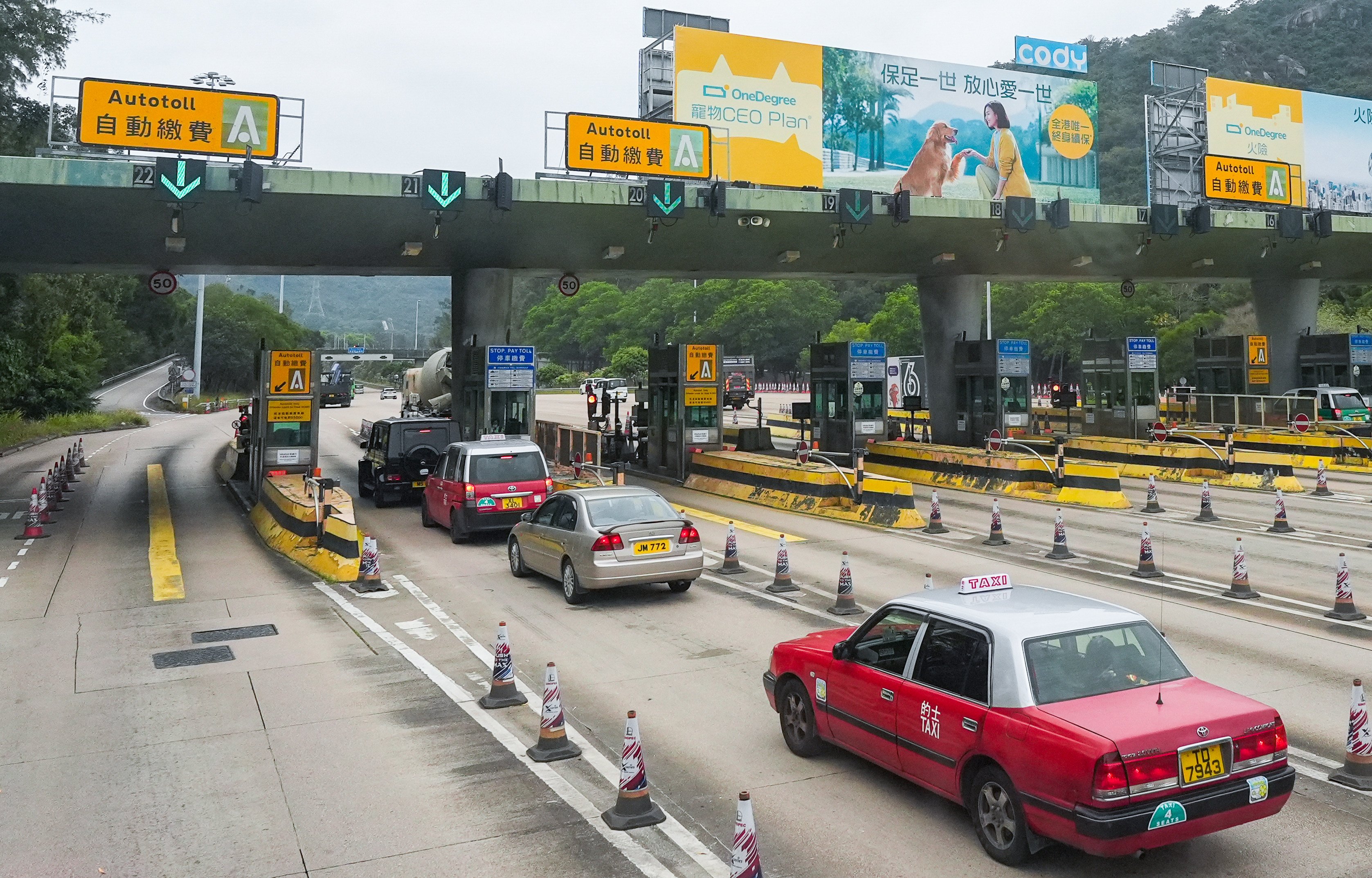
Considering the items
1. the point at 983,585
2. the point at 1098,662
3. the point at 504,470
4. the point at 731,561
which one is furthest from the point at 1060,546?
the point at 1098,662

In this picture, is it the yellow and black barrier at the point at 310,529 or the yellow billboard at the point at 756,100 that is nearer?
the yellow and black barrier at the point at 310,529

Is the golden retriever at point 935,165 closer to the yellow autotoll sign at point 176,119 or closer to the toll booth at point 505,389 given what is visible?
the toll booth at point 505,389

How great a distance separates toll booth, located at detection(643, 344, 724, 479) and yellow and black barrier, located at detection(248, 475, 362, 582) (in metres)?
9.51

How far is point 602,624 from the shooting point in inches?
469

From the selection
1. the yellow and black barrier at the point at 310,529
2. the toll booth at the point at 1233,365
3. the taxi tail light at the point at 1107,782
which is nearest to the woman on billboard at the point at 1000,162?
the toll booth at the point at 1233,365

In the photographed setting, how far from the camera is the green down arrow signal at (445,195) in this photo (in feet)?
64.9

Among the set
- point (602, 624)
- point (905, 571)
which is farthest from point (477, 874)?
point (905, 571)

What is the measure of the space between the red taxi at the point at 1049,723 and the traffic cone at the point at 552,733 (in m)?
1.96

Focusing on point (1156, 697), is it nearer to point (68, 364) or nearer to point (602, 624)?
point (602, 624)

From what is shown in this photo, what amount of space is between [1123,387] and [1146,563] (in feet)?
62.5

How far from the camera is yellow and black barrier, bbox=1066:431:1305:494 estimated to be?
24.6 m

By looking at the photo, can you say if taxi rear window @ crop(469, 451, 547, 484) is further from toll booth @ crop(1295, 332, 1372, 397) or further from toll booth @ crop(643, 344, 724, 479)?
toll booth @ crop(1295, 332, 1372, 397)

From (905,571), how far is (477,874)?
10.1 meters

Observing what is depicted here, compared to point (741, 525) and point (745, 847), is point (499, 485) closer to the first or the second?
point (741, 525)
